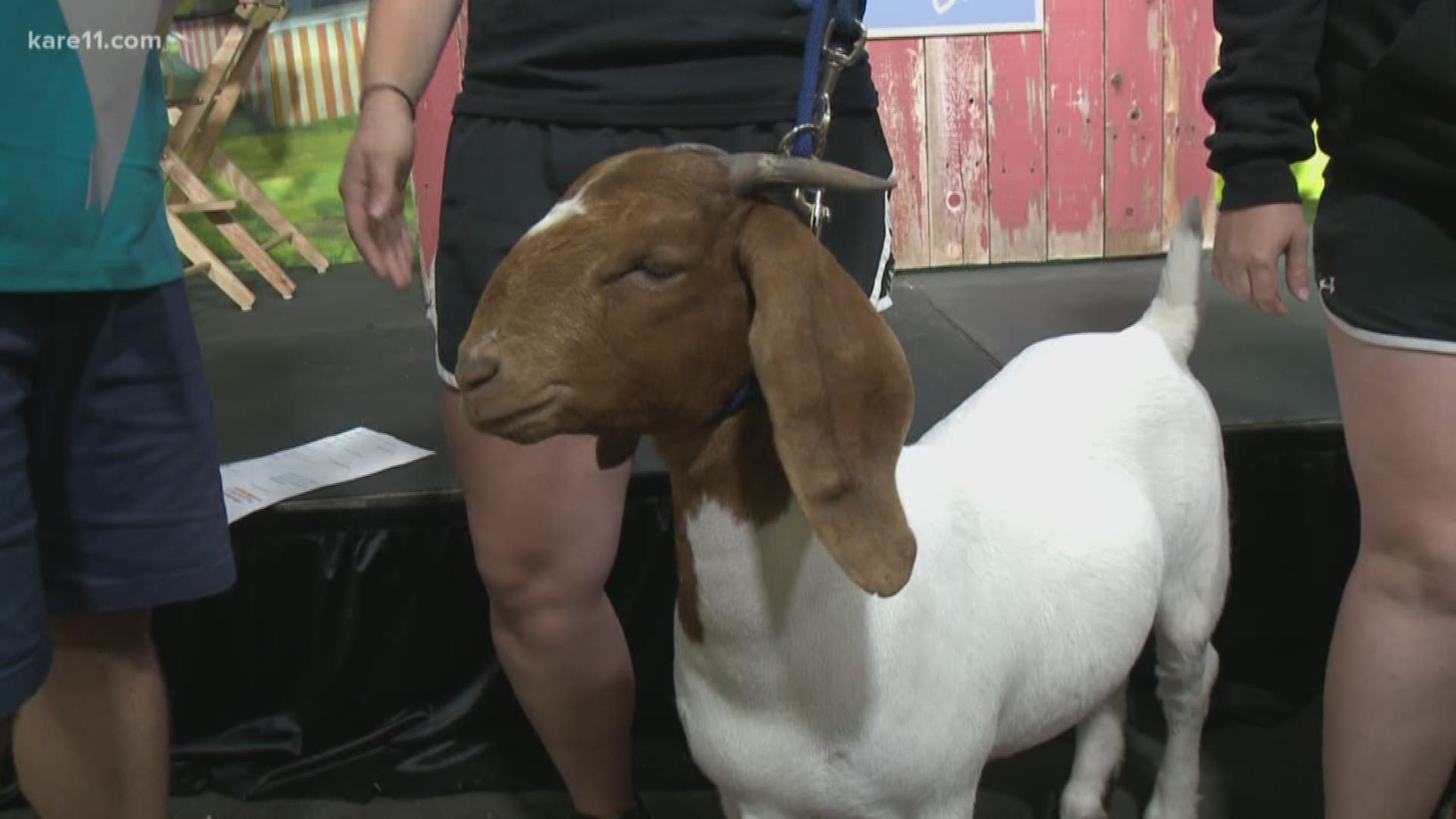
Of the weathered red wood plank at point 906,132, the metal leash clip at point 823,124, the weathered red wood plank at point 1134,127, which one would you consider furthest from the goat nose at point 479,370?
the weathered red wood plank at point 1134,127

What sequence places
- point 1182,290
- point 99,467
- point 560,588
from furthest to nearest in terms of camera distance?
point 1182,290 → point 560,588 → point 99,467

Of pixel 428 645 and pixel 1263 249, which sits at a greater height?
pixel 1263 249

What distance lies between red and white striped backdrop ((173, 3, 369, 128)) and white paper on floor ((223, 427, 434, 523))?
107 inches

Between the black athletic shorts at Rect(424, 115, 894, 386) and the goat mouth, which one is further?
the black athletic shorts at Rect(424, 115, 894, 386)

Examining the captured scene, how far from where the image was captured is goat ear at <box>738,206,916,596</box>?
2.78ft

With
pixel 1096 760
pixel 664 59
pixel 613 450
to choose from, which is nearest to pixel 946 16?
pixel 1096 760

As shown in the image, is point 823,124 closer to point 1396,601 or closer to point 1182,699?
point 1396,601

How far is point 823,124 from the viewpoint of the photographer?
1.04 m

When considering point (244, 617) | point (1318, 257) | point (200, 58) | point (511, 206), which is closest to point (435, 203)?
point (200, 58)

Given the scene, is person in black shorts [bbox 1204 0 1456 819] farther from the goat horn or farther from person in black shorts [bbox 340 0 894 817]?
the goat horn

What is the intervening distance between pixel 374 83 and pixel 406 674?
3.94ft

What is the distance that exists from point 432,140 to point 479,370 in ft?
11.1

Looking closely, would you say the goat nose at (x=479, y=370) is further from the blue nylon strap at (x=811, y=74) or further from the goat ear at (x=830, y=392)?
the blue nylon strap at (x=811, y=74)

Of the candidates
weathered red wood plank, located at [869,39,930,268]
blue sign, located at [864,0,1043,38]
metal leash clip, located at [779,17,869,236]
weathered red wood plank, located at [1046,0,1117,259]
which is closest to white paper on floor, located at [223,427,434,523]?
metal leash clip, located at [779,17,869,236]
